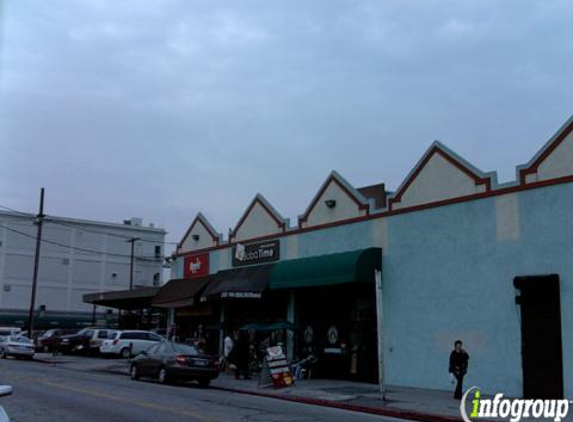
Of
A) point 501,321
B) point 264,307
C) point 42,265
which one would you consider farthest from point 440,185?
point 42,265

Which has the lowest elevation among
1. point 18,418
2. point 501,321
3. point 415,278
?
point 18,418

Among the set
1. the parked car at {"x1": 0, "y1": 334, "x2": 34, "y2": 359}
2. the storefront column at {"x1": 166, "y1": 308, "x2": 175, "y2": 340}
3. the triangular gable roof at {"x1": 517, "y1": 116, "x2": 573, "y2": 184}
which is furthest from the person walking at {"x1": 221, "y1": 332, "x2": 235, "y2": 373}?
the parked car at {"x1": 0, "y1": 334, "x2": 34, "y2": 359}

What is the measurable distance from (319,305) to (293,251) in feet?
8.18

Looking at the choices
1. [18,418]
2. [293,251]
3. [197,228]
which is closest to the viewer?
[18,418]

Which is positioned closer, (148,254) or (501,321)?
(501,321)

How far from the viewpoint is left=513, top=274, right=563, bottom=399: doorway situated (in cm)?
1878

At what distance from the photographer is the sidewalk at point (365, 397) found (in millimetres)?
16500

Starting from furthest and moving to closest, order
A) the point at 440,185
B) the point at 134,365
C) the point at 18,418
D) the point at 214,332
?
the point at 214,332, the point at 134,365, the point at 440,185, the point at 18,418

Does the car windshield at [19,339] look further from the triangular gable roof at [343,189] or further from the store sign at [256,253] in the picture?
the triangular gable roof at [343,189]

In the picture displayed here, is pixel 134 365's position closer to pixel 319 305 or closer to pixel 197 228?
pixel 319 305

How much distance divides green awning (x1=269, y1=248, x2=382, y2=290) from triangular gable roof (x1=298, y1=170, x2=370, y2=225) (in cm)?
178

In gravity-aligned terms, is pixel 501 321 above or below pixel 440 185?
below

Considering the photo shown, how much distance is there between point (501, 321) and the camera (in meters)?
20.3

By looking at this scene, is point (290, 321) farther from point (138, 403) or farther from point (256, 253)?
point (138, 403)
